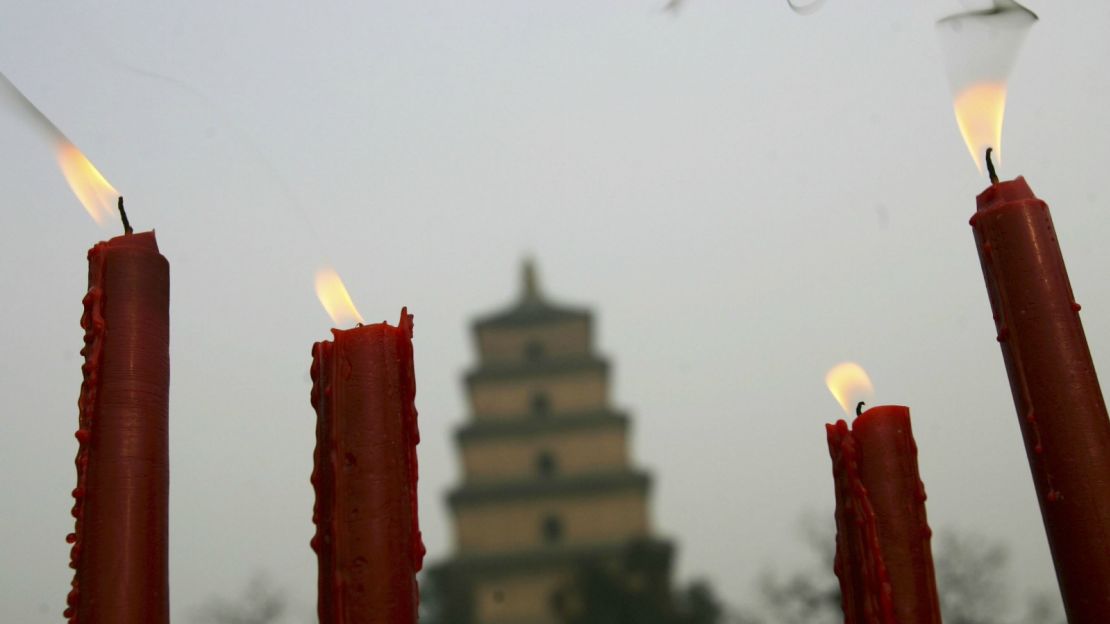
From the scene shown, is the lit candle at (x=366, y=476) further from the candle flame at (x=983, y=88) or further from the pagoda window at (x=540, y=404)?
the pagoda window at (x=540, y=404)

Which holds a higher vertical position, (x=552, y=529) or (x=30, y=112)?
(x=552, y=529)

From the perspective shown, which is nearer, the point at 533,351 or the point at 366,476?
the point at 366,476

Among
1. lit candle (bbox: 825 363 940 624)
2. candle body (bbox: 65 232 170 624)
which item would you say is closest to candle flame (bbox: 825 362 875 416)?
lit candle (bbox: 825 363 940 624)

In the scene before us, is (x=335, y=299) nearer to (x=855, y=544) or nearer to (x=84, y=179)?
(x=84, y=179)

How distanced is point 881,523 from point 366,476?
478 mm

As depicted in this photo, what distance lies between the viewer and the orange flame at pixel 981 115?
3.44ft

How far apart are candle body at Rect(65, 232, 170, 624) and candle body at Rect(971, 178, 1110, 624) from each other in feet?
2.59

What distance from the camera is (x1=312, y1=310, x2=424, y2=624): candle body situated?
0.88 m

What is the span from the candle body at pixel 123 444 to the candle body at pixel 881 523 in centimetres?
63

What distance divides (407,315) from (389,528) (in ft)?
0.71

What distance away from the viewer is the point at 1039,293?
92 centimetres

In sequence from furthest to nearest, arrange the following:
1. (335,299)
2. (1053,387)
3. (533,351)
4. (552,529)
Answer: (533,351), (552,529), (335,299), (1053,387)

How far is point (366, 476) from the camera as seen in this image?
0.91 metres

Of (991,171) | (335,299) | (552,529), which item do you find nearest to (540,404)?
(552,529)
